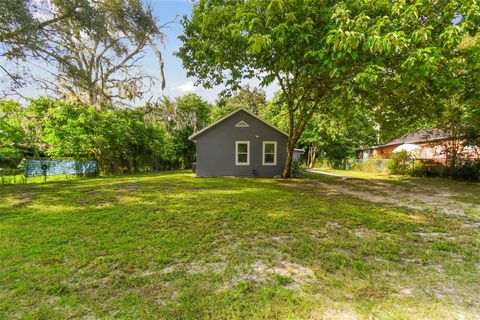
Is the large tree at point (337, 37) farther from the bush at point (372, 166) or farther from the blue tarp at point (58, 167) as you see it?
the bush at point (372, 166)

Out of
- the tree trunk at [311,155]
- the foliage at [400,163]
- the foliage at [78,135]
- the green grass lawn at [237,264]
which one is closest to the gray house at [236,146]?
the foliage at [78,135]

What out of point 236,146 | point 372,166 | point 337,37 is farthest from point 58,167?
point 372,166

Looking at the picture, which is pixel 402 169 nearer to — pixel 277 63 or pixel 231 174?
pixel 231 174

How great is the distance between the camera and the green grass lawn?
6.53ft

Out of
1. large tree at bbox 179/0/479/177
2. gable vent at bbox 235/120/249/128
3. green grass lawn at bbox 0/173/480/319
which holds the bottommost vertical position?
green grass lawn at bbox 0/173/480/319

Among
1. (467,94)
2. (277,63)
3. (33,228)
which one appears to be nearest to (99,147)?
(33,228)

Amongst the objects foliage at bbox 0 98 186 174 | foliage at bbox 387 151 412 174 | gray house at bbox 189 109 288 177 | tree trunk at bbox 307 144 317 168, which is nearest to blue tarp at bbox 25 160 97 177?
foliage at bbox 0 98 186 174

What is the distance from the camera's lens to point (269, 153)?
42.2 feet

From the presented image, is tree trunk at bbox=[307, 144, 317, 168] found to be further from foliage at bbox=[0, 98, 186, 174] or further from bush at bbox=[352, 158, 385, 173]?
foliage at bbox=[0, 98, 186, 174]

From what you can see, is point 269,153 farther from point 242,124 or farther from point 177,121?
point 177,121

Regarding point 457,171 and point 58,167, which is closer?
point 457,171

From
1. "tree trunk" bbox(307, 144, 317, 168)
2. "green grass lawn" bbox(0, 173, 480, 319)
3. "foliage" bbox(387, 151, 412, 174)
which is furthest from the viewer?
"tree trunk" bbox(307, 144, 317, 168)

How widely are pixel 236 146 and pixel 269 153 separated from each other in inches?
→ 73.9

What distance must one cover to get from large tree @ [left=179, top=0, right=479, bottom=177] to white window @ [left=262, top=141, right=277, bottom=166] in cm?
494
